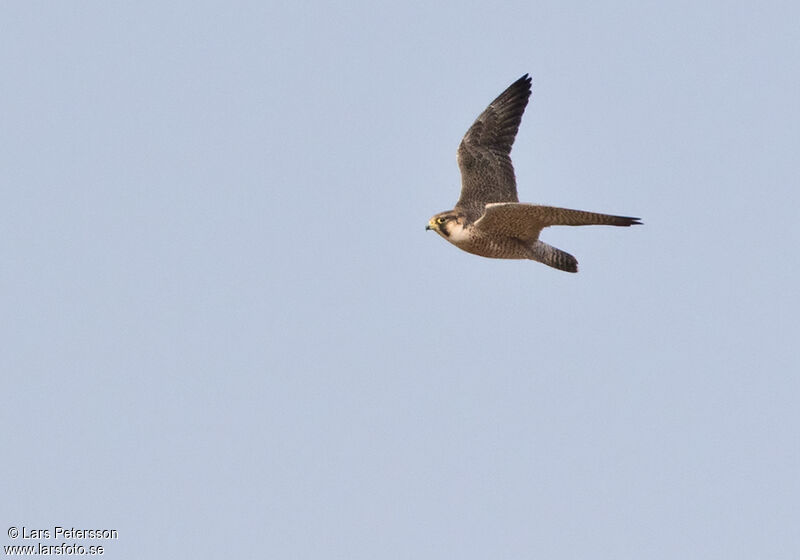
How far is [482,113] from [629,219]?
528 centimetres

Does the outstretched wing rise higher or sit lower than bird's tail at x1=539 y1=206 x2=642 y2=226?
higher

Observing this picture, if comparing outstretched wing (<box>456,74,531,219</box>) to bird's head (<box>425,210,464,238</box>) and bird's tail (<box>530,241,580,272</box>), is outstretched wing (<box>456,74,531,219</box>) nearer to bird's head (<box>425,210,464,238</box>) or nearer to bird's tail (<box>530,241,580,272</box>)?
bird's head (<box>425,210,464,238</box>)

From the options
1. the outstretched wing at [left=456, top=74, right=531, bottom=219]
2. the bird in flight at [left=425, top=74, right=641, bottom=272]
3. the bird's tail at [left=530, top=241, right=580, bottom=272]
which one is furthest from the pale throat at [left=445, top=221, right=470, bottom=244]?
the outstretched wing at [left=456, top=74, right=531, bottom=219]

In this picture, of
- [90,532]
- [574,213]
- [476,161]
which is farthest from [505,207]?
[90,532]

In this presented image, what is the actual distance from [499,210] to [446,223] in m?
1.25

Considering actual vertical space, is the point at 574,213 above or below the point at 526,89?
below

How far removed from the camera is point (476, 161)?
53.1 feet

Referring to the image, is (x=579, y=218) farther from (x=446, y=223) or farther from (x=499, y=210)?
(x=446, y=223)

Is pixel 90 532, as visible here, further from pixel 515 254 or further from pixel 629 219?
pixel 629 219

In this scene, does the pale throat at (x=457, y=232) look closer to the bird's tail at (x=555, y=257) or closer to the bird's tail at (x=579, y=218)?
the bird's tail at (x=555, y=257)

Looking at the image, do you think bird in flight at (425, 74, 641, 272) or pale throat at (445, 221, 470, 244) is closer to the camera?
bird in flight at (425, 74, 641, 272)

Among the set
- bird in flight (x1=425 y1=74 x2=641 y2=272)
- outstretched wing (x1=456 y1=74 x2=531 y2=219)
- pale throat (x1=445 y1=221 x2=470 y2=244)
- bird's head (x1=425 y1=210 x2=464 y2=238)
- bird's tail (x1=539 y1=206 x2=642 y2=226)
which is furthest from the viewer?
outstretched wing (x1=456 y1=74 x2=531 y2=219)

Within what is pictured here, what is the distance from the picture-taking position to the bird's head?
1421cm

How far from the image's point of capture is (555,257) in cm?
1423
